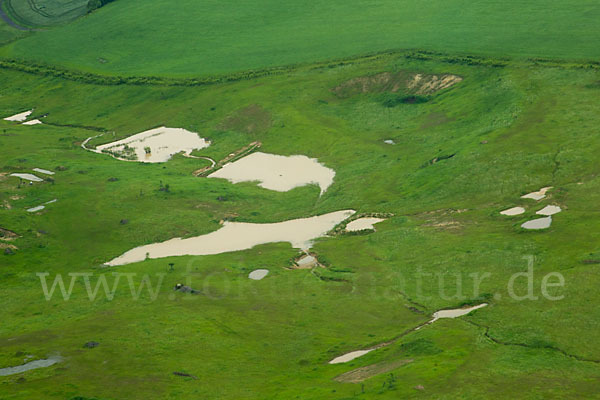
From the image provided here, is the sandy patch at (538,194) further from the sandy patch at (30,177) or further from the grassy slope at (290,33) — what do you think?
the sandy patch at (30,177)

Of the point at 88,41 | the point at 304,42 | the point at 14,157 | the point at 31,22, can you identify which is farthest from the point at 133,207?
the point at 31,22

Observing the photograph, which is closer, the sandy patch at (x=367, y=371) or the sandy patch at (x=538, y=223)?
the sandy patch at (x=367, y=371)

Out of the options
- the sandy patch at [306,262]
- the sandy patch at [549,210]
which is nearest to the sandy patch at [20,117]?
the sandy patch at [306,262]

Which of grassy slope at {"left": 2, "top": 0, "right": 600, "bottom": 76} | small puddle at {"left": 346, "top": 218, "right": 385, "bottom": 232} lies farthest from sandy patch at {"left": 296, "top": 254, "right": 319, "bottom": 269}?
grassy slope at {"left": 2, "top": 0, "right": 600, "bottom": 76}

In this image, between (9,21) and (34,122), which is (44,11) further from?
(34,122)

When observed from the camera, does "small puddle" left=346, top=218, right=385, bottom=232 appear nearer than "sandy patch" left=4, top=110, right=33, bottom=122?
Yes

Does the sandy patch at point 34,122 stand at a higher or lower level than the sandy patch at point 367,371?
higher

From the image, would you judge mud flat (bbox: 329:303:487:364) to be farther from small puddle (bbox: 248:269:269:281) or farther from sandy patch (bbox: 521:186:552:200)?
sandy patch (bbox: 521:186:552:200)
